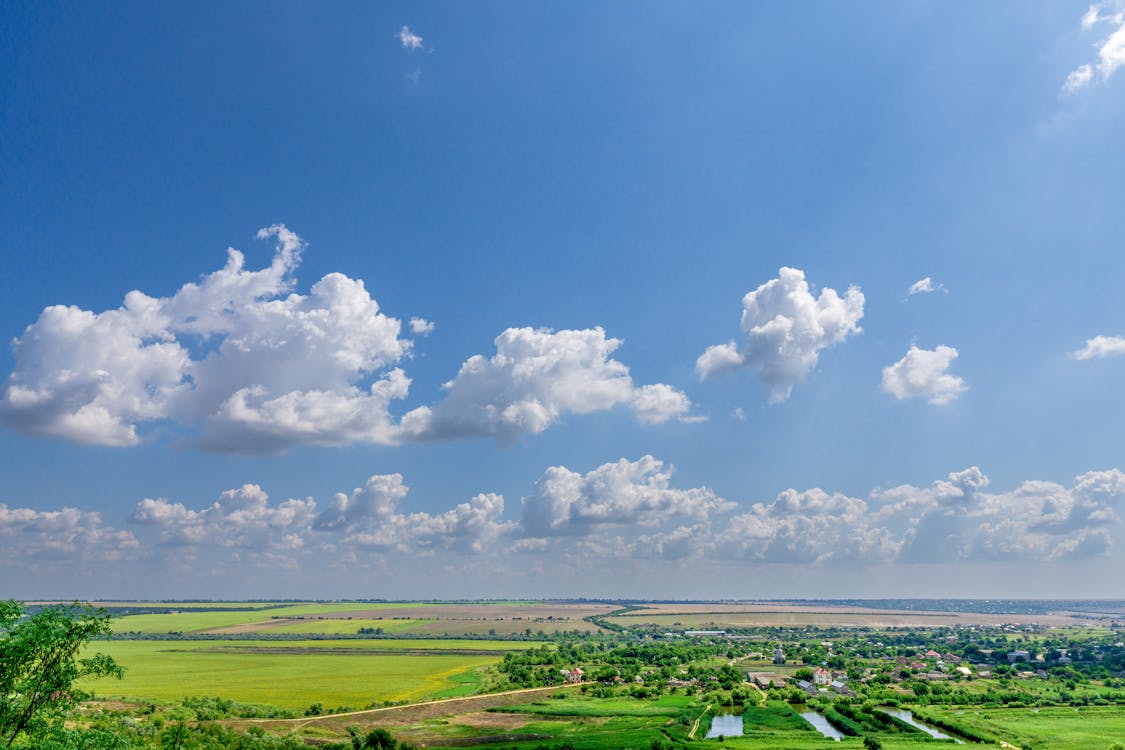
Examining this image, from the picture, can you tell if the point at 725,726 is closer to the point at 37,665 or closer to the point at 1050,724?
the point at 1050,724

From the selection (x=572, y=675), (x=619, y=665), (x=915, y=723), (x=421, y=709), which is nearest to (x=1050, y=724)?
(x=915, y=723)

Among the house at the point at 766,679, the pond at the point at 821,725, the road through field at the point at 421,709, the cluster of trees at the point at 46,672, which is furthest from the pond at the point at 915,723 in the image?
the cluster of trees at the point at 46,672

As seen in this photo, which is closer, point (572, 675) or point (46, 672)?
point (46, 672)

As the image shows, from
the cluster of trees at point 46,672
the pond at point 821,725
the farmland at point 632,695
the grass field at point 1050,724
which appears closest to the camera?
the cluster of trees at point 46,672

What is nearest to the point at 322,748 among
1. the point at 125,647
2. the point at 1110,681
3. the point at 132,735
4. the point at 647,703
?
the point at 132,735

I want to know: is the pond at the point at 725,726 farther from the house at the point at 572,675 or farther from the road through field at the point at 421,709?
the house at the point at 572,675

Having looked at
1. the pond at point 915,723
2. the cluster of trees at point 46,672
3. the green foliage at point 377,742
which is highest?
the cluster of trees at point 46,672

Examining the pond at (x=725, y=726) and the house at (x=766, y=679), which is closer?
the pond at (x=725, y=726)

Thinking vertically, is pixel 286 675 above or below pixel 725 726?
below

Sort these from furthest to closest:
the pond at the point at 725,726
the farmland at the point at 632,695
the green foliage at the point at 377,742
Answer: the pond at the point at 725,726
the farmland at the point at 632,695
the green foliage at the point at 377,742
